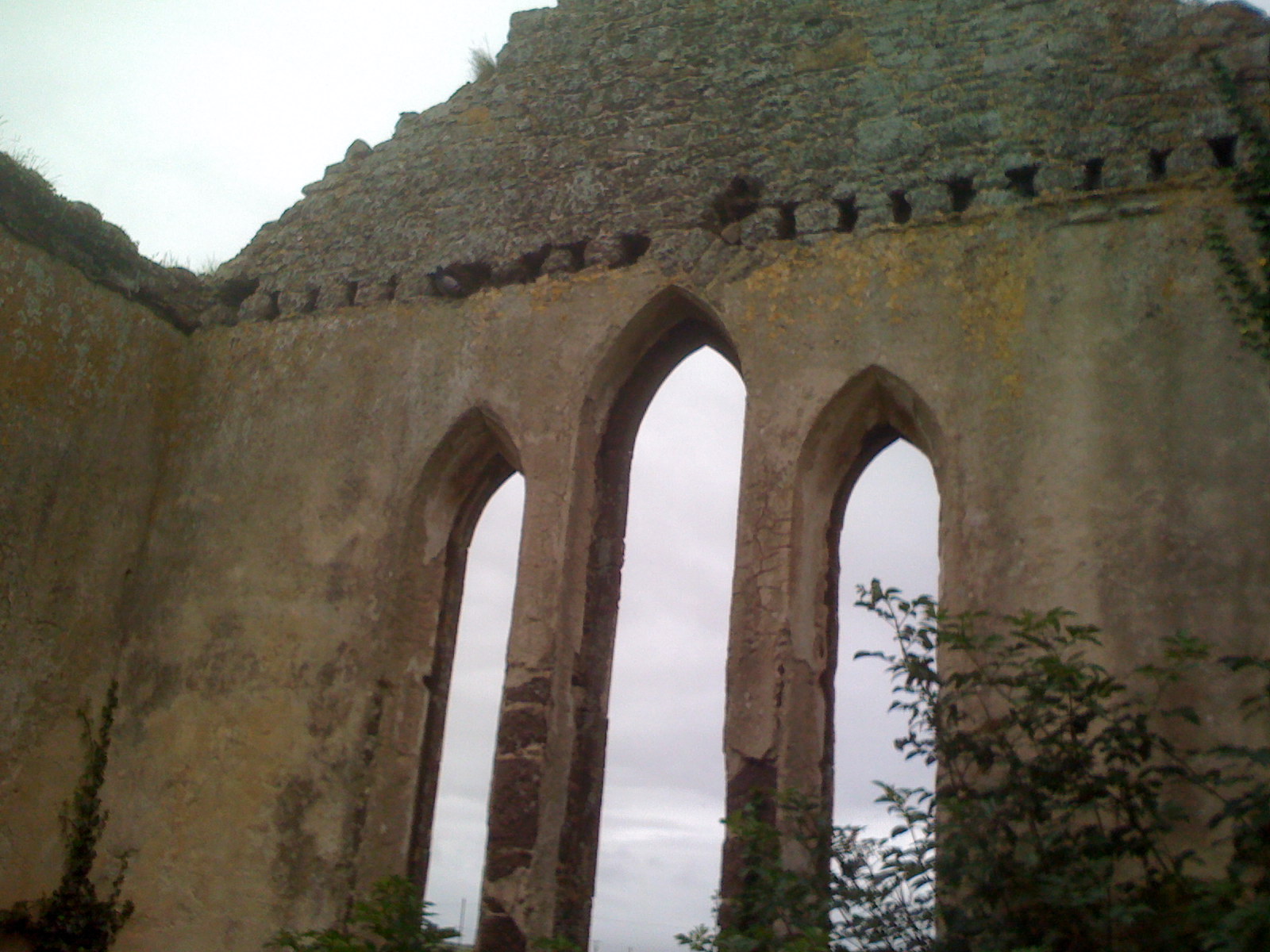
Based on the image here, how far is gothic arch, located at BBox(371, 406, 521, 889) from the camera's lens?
6465 mm

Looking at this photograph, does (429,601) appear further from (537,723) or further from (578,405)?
(578,405)

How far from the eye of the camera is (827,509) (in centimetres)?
621

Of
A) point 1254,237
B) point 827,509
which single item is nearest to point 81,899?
point 827,509

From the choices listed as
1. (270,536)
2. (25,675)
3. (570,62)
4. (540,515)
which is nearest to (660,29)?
(570,62)

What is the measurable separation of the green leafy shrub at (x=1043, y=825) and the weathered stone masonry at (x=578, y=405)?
385 millimetres

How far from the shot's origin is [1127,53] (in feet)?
20.6

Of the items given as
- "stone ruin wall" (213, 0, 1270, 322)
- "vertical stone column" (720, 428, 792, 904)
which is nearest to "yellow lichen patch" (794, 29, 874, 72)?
"stone ruin wall" (213, 0, 1270, 322)

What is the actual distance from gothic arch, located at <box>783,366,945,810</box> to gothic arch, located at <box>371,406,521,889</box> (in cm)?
178

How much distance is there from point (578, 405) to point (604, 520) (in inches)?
24.7

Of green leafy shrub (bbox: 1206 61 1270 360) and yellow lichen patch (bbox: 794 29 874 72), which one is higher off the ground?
yellow lichen patch (bbox: 794 29 874 72)

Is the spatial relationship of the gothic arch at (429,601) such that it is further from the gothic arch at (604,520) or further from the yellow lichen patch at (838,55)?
the yellow lichen patch at (838,55)

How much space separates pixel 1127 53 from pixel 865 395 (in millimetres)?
2184

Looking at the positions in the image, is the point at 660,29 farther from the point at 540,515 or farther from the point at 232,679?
the point at 232,679

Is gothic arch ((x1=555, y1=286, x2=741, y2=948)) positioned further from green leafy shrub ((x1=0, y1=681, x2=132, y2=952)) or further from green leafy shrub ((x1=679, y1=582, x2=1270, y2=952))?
green leafy shrub ((x1=0, y1=681, x2=132, y2=952))
